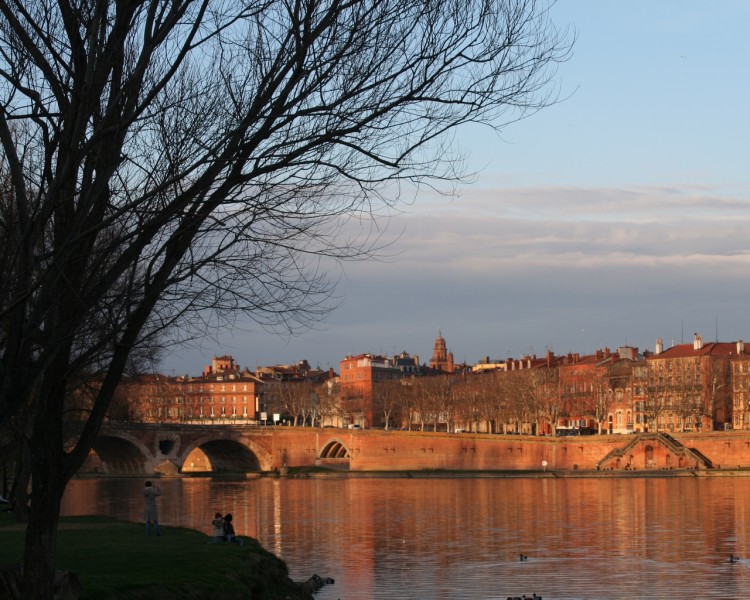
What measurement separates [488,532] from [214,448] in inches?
2526

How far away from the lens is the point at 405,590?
2845cm

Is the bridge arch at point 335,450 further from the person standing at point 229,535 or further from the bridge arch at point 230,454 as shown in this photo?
the person standing at point 229,535

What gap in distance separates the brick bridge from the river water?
1384 cm

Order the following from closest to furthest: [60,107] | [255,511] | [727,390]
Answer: [60,107], [255,511], [727,390]

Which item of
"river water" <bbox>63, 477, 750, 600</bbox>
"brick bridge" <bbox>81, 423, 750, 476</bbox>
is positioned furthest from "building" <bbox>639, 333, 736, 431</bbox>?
"river water" <bbox>63, 477, 750, 600</bbox>

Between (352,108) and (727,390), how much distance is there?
11194 cm

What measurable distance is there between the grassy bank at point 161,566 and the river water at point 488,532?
A: 155 inches

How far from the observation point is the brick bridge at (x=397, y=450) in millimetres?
93938

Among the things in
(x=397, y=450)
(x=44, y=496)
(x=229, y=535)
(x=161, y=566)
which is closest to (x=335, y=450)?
(x=397, y=450)

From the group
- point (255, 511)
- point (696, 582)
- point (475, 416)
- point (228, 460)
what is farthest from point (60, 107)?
point (475, 416)

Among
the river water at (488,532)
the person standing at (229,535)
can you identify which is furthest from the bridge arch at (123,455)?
the person standing at (229,535)

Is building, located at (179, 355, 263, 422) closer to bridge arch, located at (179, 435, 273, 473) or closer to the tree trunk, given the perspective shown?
bridge arch, located at (179, 435, 273, 473)

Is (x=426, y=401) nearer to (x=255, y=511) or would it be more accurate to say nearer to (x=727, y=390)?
(x=727, y=390)

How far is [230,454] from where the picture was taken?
4186 inches
